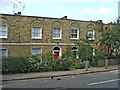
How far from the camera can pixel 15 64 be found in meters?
13.4

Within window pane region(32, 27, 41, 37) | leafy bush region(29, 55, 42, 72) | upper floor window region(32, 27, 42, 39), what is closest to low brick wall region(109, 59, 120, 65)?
upper floor window region(32, 27, 42, 39)

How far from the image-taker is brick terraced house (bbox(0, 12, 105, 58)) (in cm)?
1880

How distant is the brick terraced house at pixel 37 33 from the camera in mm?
18797

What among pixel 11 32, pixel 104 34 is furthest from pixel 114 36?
pixel 11 32

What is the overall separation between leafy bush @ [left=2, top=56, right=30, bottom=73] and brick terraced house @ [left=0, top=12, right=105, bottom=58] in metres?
5.53

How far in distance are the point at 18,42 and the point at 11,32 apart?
1.43 meters

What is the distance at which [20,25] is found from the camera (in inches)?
769

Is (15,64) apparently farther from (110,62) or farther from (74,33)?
(110,62)

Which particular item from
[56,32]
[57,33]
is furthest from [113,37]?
[56,32]

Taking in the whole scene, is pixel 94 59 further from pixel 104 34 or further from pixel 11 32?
pixel 11 32

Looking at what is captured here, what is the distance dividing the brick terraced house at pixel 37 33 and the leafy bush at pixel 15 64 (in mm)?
5529

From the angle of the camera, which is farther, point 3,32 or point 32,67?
point 3,32

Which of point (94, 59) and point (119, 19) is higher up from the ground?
point (119, 19)

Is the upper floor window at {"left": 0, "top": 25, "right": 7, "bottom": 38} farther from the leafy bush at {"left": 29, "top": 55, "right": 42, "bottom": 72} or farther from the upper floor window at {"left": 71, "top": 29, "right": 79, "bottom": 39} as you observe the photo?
→ the upper floor window at {"left": 71, "top": 29, "right": 79, "bottom": 39}
